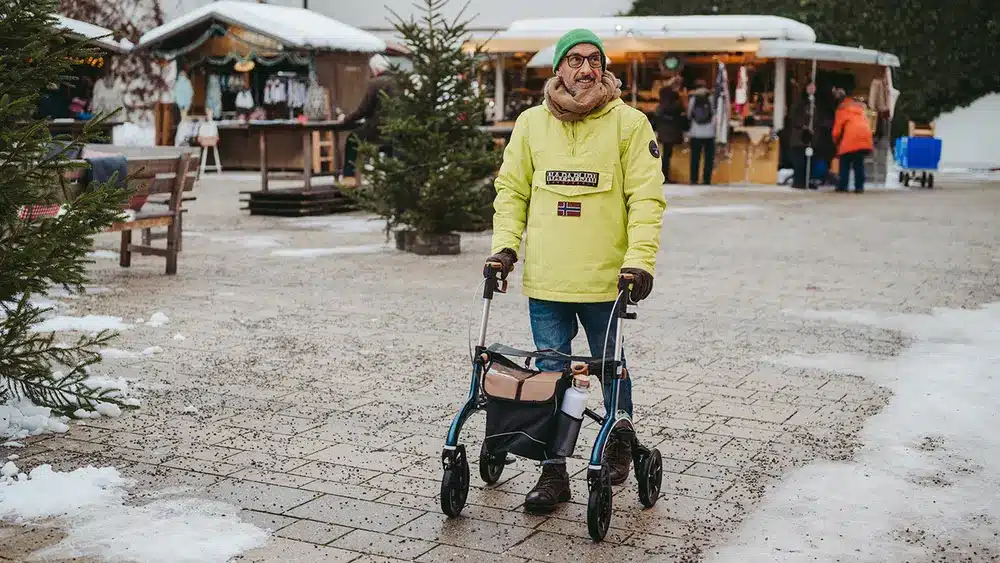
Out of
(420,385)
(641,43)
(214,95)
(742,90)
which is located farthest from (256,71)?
(420,385)

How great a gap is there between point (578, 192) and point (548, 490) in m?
1.13

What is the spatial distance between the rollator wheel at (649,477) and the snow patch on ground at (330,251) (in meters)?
8.49

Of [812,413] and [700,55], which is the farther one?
[700,55]

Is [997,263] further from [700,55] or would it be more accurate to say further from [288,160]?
[288,160]

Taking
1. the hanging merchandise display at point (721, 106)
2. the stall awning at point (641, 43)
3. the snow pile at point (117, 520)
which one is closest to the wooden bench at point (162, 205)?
the snow pile at point (117, 520)

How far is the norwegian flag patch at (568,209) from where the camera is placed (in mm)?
5137

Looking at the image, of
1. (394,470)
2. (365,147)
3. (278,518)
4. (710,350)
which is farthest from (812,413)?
(365,147)

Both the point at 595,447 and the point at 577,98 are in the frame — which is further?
the point at 577,98

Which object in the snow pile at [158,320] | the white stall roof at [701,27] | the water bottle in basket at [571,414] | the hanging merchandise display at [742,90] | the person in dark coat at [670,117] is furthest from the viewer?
the white stall roof at [701,27]

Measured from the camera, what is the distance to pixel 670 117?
24.5 meters

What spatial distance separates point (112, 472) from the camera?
553 cm

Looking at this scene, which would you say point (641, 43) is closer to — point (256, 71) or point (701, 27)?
point (701, 27)

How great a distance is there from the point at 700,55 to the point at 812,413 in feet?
68.0

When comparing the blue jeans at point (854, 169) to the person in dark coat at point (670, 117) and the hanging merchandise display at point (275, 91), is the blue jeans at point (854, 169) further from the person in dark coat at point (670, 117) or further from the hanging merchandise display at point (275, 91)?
the hanging merchandise display at point (275, 91)
